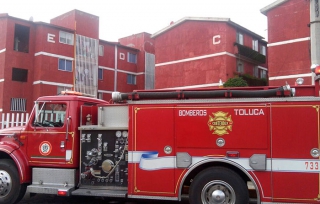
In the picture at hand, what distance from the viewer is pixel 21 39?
33188mm

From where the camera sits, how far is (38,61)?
3234cm

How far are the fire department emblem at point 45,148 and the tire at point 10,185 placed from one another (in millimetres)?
751

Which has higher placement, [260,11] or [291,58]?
[260,11]

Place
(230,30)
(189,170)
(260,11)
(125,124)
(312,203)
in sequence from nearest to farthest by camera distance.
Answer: (312,203)
(189,170)
(125,124)
(260,11)
(230,30)

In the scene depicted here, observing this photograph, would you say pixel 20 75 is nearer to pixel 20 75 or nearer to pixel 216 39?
pixel 20 75

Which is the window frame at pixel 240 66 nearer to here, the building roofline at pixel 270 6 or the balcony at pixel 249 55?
the balcony at pixel 249 55

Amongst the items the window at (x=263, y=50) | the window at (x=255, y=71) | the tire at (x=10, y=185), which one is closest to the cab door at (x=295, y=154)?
the tire at (x=10, y=185)

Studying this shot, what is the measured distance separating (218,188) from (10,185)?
186 inches

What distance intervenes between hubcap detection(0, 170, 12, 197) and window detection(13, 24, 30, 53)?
92.0 ft

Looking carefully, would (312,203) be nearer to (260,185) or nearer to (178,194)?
(260,185)

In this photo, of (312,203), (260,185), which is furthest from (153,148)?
(312,203)

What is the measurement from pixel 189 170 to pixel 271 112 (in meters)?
1.89

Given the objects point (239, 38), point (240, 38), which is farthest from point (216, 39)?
point (240, 38)

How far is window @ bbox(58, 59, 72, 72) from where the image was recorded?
33.9 m
